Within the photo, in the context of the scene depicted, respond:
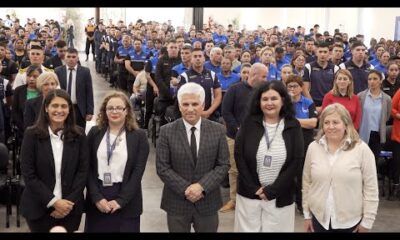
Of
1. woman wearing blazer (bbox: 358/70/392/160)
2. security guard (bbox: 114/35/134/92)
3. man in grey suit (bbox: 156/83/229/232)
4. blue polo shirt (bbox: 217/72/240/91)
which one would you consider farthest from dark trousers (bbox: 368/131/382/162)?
security guard (bbox: 114/35/134/92)

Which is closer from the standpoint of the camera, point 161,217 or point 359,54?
point 161,217

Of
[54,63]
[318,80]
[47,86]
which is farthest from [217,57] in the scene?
[47,86]

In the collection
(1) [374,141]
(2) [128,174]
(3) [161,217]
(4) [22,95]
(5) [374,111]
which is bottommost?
(3) [161,217]

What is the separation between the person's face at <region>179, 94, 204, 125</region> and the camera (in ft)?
11.9

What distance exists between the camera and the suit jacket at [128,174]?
372 cm

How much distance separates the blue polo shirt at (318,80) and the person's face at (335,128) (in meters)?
3.63

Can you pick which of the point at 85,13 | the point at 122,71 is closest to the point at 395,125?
the point at 122,71

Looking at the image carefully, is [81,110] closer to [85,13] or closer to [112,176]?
[112,176]

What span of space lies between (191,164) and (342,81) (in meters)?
2.58

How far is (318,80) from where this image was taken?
7098mm

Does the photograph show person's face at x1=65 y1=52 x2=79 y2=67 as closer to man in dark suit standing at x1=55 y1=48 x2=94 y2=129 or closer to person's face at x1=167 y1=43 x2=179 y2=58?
man in dark suit standing at x1=55 y1=48 x2=94 y2=129

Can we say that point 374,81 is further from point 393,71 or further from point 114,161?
point 114,161

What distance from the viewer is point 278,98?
12.0ft

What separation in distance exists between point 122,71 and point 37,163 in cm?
944
